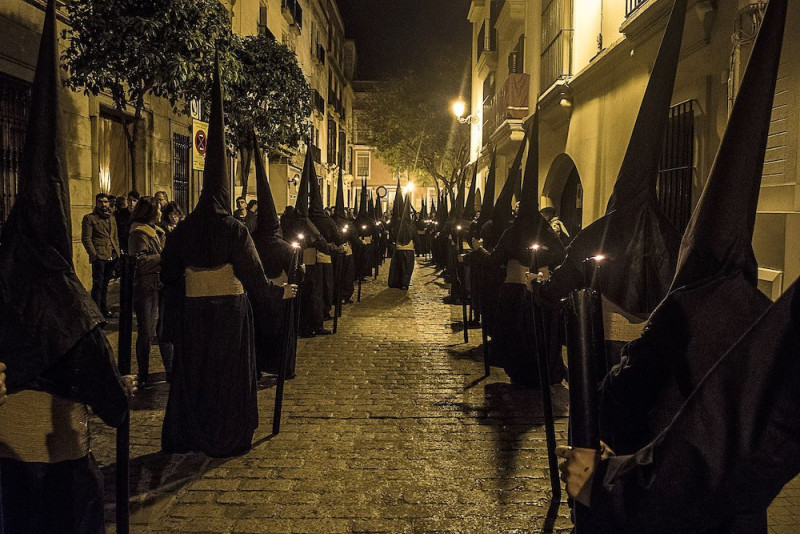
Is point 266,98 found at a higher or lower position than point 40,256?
higher

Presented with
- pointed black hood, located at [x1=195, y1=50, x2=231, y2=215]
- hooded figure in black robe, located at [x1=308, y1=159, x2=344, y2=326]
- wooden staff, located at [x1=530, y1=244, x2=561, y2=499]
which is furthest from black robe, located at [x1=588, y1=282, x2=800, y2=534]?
hooded figure in black robe, located at [x1=308, y1=159, x2=344, y2=326]

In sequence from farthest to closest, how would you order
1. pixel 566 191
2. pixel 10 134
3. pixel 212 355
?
pixel 566 191
pixel 10 134
pixel 212 355

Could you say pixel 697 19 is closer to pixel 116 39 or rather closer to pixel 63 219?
pixel 116 39

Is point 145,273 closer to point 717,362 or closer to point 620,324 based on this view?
point 620,324

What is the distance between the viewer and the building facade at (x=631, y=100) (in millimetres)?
6605

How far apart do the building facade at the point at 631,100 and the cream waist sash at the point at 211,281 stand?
4143mm

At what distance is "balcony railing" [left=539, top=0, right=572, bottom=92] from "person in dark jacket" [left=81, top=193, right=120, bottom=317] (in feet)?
33.2

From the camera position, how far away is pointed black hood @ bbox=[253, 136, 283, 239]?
6133 mm

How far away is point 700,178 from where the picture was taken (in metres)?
8.48

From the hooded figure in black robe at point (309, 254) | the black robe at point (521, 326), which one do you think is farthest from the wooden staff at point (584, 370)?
the hooded figure in black robe at point (309, 254)

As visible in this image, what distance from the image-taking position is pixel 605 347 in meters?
3.44

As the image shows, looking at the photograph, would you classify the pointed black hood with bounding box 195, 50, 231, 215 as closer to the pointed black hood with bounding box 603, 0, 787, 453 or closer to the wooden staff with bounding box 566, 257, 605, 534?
the wooden staff with bounding box 566, 257, 605, 534

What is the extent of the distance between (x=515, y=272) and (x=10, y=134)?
7.89 metres

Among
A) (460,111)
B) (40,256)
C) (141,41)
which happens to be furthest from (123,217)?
(460,111)
